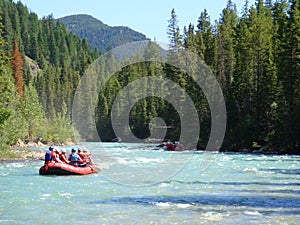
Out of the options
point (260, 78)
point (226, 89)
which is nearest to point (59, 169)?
point (260, 78)

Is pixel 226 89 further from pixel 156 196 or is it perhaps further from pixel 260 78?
pixel 156 196

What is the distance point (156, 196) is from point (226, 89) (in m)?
37.0

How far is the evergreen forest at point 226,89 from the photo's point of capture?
141 feet

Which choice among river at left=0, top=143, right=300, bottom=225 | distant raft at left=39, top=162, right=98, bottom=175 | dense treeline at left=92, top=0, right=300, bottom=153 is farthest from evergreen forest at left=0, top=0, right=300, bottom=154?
river at left=0, top=143, right=300, bottom=225

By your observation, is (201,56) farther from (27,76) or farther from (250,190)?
(27,76)

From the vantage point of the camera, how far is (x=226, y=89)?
5481 centimetres

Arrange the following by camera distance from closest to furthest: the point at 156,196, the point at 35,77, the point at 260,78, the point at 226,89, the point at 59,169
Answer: the point at 156,196
the point at 59,169
the point at 260,78
the point at 226,89
the point at 35,77

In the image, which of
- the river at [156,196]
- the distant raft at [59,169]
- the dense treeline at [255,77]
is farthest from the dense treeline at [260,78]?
the distant raft at [59,169]

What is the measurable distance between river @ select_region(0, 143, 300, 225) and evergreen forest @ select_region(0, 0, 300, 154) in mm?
9266

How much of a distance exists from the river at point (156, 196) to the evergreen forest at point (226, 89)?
9.27 metres

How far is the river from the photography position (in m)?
15.5

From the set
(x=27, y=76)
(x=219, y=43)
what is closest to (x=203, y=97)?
(x=219, y=43)

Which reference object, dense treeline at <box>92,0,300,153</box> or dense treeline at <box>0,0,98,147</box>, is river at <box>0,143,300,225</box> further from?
dense treeline at <box>92,0,300,153</box>

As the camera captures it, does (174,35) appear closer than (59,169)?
No
